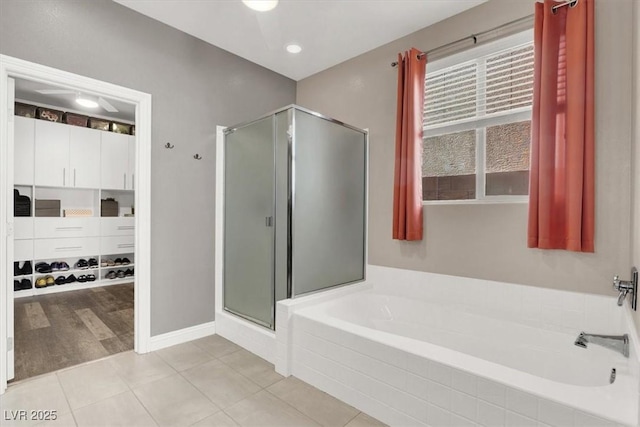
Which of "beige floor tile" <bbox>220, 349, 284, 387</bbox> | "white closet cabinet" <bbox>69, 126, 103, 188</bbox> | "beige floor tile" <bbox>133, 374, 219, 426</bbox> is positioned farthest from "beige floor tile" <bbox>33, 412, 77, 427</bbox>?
"white closet cabinet" <bbox>69, 126, 103, 188</bbox>

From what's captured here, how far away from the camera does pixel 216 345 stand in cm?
272

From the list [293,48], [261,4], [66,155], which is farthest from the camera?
[66,155]

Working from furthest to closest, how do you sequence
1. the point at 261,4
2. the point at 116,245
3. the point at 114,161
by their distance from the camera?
the point at 116,245, the point at 114,161, the point at 261,4

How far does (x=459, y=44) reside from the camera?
2.46m

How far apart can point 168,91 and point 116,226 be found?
3.34m

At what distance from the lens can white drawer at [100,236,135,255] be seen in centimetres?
494

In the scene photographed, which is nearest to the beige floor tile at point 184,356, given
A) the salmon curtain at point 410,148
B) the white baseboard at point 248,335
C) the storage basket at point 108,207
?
the white baseboard at point 248,335

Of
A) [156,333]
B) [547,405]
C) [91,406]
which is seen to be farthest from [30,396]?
[547,405]

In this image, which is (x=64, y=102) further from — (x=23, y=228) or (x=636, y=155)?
(x=636, y=155)

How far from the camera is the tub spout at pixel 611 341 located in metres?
1.57

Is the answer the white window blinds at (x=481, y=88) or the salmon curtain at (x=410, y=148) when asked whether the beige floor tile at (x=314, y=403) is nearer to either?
the salmon curtain at (x=410, y=148)

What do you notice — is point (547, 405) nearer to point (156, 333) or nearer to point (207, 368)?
point (207, 368)

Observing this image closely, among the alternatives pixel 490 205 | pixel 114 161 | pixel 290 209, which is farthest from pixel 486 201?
pixel 114 161

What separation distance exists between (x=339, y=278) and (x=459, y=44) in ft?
6.99
